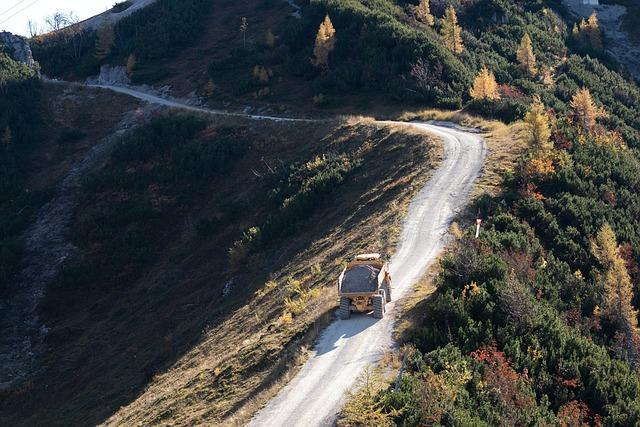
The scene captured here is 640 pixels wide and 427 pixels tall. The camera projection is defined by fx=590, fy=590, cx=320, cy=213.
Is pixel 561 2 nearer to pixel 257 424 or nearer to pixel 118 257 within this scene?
pixel 118 257

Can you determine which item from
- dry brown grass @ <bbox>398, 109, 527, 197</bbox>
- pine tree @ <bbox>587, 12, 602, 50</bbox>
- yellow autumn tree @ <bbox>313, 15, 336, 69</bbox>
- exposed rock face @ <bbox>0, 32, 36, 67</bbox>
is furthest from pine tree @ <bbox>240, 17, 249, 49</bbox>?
pine tree @ <bbox>587, 12, 602, 50</bbox>

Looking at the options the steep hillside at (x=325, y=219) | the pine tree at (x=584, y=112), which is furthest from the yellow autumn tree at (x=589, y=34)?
the pine tree at (x=584, y=112)

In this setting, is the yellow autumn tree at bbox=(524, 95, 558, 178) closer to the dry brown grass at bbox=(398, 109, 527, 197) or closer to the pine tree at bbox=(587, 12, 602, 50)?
the dry brown grass at bbox=(398, 109, 527, 197)

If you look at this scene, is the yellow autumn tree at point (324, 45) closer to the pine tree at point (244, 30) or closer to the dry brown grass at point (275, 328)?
the pine tree at point (244, 30)

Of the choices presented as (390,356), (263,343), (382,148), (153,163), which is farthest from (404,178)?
(153,163)

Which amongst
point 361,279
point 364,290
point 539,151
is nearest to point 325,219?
point 539,151

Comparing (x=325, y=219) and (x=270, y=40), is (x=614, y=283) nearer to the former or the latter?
(x=325, y=219)

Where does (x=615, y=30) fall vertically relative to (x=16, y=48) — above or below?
below
